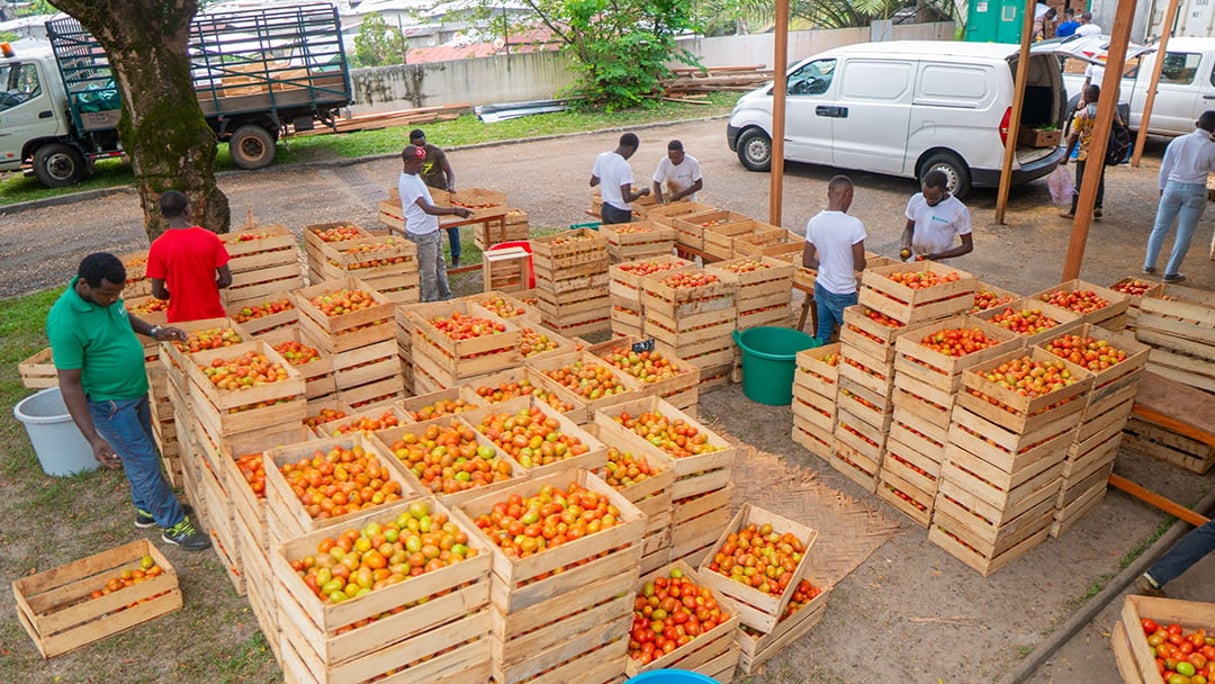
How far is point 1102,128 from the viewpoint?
8.23 m

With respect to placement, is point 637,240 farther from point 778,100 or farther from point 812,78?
point 812,78

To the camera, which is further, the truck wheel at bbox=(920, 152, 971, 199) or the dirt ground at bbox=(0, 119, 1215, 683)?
the truck wheel at bbox=(920, 152, 971, 199)

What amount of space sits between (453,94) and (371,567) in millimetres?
23390

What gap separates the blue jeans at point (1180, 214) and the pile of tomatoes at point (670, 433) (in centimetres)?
851

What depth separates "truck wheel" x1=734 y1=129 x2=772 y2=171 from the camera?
56.2 ft

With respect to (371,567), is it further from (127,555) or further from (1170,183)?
(1170,183)

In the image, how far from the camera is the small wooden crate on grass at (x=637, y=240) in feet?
31.9

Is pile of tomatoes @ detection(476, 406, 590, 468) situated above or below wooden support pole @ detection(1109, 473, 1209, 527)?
above

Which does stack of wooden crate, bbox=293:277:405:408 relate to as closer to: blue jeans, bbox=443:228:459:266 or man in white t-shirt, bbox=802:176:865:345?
man in white t-shirt, bbox=802:176:865:345

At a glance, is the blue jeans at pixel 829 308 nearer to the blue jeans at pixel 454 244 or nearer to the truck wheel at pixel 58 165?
the blue jeans at pixel 454 244

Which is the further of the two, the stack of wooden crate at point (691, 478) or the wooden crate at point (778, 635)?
the stack of wooden crate at point (691, 478)

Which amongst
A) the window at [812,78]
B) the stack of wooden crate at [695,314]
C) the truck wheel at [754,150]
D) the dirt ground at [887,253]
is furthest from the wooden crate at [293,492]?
the truck wheel at [754,150]

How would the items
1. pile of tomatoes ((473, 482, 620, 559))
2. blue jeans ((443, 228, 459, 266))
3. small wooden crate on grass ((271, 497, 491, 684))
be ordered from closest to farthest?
small wooden crate on grass ((271, 497, 491, 684))
pile of tomatoes ((473, 482, 620, 559))
blue jeans ((443, 228, 459, 266))

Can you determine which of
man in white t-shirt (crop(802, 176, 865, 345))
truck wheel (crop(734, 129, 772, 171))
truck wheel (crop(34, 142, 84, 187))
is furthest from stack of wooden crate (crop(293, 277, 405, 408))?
truck wheel (crop(34, 142, 84, 187))
